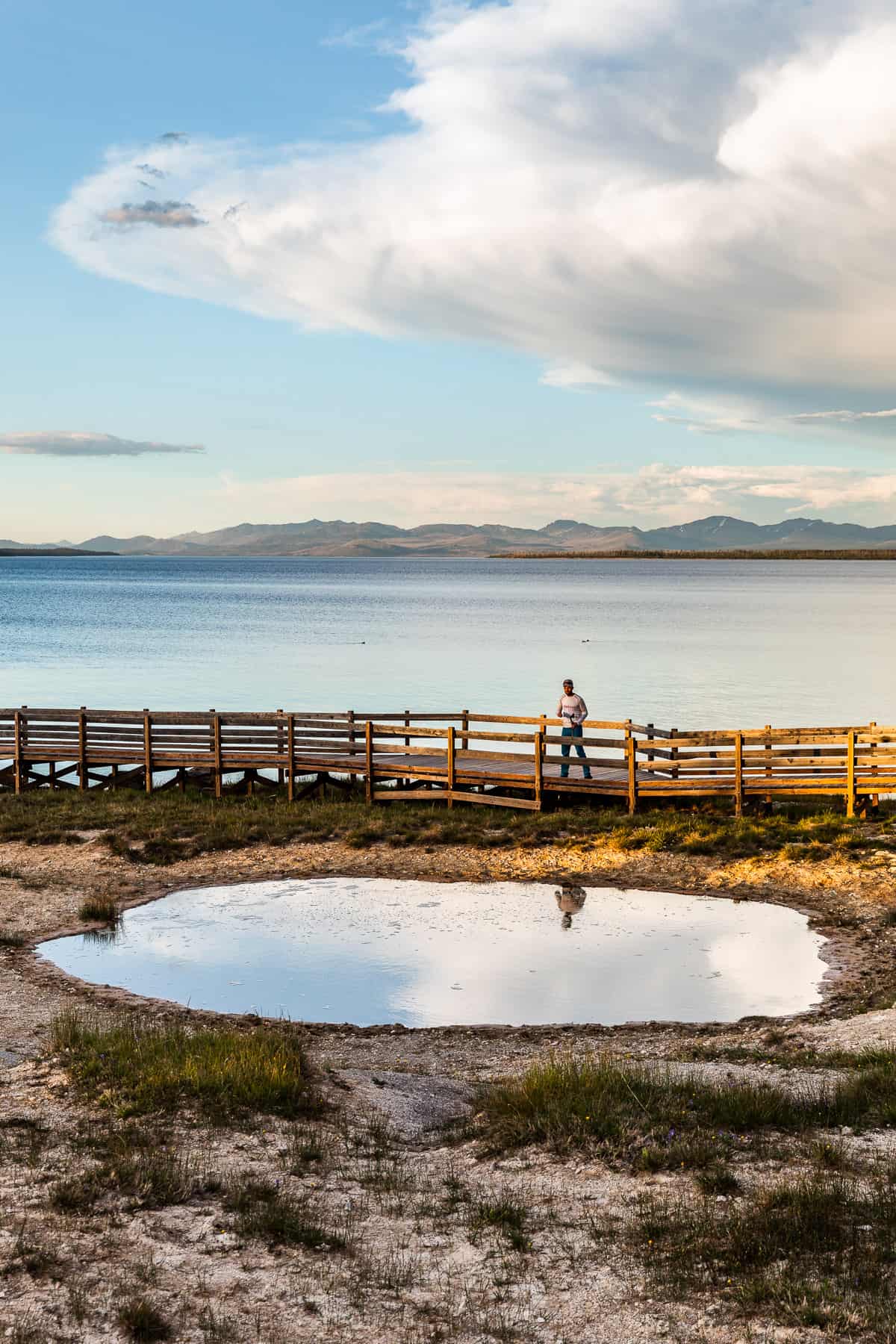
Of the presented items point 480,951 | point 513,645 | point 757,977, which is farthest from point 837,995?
point 513,645

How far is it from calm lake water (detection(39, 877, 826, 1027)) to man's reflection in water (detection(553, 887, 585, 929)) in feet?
0.13

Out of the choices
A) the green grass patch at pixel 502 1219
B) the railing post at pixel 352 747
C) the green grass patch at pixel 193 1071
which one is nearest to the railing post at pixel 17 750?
the railing post at pixel 352 747

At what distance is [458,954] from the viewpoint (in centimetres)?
1474

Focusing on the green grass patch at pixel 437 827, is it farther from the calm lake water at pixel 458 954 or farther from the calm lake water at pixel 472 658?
the calm lake water at pixel 472 658

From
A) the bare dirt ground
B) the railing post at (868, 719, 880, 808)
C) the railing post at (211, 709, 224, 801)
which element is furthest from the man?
the bare dirt ground

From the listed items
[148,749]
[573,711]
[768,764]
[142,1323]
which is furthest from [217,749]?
[142,1323]

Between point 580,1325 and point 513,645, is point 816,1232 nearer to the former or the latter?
point 580,1325

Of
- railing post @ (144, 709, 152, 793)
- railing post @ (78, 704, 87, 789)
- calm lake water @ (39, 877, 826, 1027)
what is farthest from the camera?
railing post @ (78, 704, 87, 789)

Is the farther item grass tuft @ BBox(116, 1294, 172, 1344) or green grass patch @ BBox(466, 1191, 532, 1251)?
green grass patch @ BBox(466, 1191, 532, 1251)

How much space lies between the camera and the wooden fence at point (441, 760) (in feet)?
71.2

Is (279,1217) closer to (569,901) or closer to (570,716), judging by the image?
(569,901)

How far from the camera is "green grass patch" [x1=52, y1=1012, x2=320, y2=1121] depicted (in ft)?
28.6

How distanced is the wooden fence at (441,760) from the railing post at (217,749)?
0.03 metres

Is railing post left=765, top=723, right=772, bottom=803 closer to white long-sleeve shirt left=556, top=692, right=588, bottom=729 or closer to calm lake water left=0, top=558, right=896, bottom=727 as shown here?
white long-sleeve shirt left=556, top=692, right=588, bottom=729
